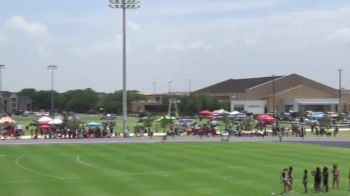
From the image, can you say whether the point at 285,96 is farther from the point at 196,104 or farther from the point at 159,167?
the point at 159,167

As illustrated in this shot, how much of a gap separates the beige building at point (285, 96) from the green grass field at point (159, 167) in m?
93.5

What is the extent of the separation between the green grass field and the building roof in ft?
372

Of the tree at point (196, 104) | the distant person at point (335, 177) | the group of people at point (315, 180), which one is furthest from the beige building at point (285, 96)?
the group of people at point (315, 180)

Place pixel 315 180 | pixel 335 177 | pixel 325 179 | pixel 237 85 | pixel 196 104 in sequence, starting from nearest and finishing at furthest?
1. pixel 325 179
2. pixel 315 180
3. pixel 335 177
4. pixel 196 104
5. pixel 237 85

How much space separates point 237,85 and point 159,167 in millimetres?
144058

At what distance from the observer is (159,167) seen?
38.9 m

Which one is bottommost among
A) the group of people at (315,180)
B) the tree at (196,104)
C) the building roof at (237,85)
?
the group of people at (315,180)

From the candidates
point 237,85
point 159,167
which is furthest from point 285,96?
point 159,167

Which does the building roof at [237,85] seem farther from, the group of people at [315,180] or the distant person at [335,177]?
the group of people at [315,180]

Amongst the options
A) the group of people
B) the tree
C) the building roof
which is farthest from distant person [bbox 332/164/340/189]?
the building roof

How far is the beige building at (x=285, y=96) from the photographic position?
150 meters

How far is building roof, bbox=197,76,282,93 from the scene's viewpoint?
170000 mm

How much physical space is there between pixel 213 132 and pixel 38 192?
4586cm

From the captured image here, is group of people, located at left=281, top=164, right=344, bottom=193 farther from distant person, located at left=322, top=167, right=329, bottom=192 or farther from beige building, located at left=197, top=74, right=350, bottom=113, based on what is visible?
beige building, located at left=197, top=74, right=350, bottom=113
